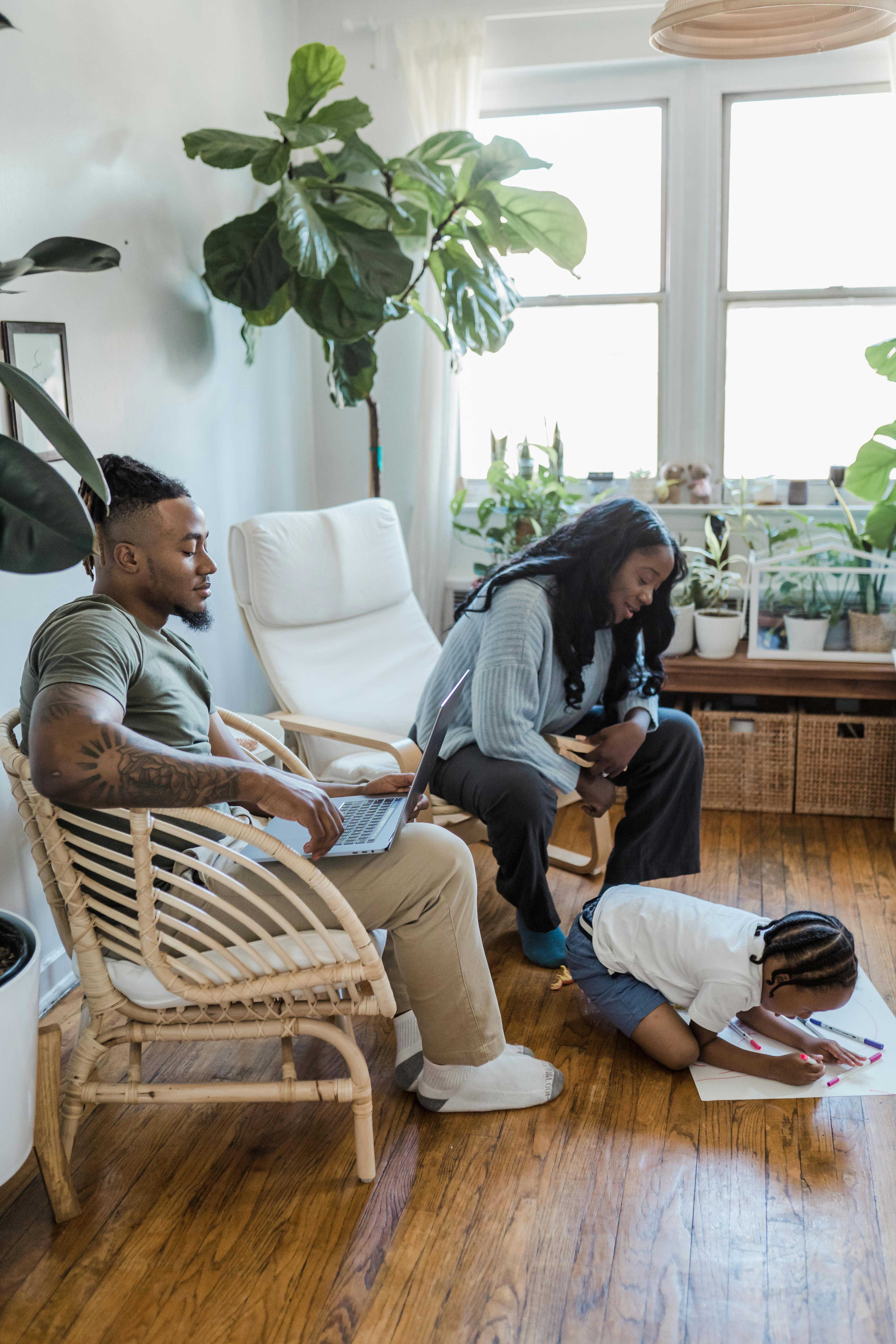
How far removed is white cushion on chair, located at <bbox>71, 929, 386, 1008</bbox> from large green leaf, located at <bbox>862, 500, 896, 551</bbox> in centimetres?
213

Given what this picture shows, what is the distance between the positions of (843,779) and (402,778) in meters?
1.69

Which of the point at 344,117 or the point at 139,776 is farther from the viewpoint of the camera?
the point at 344,117

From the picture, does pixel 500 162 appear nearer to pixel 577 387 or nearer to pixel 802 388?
pixel 577 387

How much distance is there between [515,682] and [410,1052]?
0.72m

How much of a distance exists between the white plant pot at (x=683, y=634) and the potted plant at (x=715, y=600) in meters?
0.02

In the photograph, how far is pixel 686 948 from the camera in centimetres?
188

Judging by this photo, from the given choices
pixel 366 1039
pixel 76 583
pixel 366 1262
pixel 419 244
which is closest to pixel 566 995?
pixel 366 1039

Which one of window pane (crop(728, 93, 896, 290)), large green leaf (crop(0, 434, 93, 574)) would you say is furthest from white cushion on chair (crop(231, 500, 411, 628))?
window pane (crop(728, 93, 896, 290))

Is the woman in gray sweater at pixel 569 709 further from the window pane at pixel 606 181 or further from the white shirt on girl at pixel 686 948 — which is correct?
the window pane at pixel 606 181

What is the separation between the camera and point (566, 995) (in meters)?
2.20

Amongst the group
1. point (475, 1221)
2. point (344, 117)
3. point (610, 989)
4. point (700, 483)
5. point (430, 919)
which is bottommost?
point (475, 1221)

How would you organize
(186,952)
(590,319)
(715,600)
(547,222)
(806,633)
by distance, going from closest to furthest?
(186,952) → (547,222) → (806,633) → (715,600) → (590,319)

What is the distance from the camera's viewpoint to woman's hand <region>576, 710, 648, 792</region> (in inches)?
89.9

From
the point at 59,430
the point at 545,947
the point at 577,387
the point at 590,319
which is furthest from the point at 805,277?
the point at 59,430
